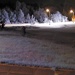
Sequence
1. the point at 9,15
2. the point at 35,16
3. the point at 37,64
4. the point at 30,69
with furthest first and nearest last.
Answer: the point at 35,16, the point at 9,15, the point at 37,64, the point at 30,69

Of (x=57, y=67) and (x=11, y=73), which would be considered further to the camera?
(x=57, y=67)

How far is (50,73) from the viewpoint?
253 inches

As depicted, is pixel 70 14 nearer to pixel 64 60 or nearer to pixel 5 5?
pixel 5 5

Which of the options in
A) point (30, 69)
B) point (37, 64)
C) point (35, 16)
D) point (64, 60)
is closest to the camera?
point (30, 69)

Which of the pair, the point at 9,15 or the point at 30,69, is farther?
the point at 9,15

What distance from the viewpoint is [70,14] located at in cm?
6397

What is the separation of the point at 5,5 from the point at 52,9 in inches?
519

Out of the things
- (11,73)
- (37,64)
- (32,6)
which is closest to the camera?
(11,73)

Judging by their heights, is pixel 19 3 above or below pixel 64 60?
above

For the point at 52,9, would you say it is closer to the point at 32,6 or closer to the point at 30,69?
the point at 32,6

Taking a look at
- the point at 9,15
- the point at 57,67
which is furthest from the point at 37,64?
the point at 9,15

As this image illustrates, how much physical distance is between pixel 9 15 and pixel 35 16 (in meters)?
5.69

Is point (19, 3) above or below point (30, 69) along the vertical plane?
above

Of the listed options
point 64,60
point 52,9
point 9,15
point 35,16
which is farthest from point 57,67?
point 52,9
